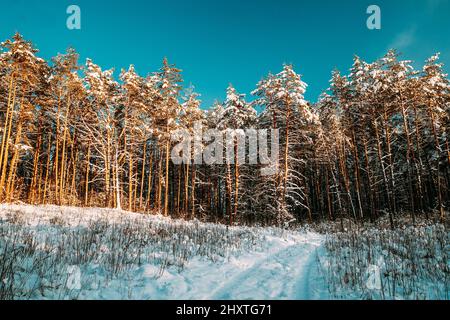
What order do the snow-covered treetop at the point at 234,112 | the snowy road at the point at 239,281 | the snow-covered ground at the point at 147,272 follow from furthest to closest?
the snow-covered treetop at the point at 234,112, the snowy road at the point at 239,281, the snow-covered ground at the point at 147,272

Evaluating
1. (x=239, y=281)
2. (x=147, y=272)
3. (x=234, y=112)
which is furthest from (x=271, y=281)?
(x=234, y=112)

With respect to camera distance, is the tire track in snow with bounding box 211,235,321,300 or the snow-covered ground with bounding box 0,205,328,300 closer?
the snow-covered ground with bounding box 0,205,328,300

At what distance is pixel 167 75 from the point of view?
82.3 feet

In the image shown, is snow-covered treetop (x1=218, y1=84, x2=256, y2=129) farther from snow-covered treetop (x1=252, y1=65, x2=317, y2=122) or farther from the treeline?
snow-covered treetop (x1=252, y1=65, x2=317, y2=122)

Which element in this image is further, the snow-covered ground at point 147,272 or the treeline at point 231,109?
the treeline at point 231,109

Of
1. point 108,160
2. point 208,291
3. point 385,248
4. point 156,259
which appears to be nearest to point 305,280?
point 208,291

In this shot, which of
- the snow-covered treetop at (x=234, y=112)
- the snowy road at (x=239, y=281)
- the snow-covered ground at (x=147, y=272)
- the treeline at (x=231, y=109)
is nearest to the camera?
the snow-covered ground at (x=147, y=272)

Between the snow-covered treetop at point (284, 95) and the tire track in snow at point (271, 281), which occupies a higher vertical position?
the snow-covered treetop at point (284, 95)

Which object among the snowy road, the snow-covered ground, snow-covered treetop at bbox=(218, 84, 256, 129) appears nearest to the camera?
the snow-covered ground

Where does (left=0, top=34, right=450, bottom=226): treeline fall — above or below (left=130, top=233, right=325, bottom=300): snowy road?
above

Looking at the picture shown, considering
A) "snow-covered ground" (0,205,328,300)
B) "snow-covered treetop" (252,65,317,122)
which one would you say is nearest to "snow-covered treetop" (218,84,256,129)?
"snow-covered treetop" (252,65,317,122)

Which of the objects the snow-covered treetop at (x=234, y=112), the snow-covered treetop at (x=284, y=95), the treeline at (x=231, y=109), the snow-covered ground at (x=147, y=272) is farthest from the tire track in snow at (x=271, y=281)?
the snow-covered treetop at (x=234, y=112)

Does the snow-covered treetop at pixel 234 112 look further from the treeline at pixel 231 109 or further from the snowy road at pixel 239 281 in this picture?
the snowy road at pixel 239 281
